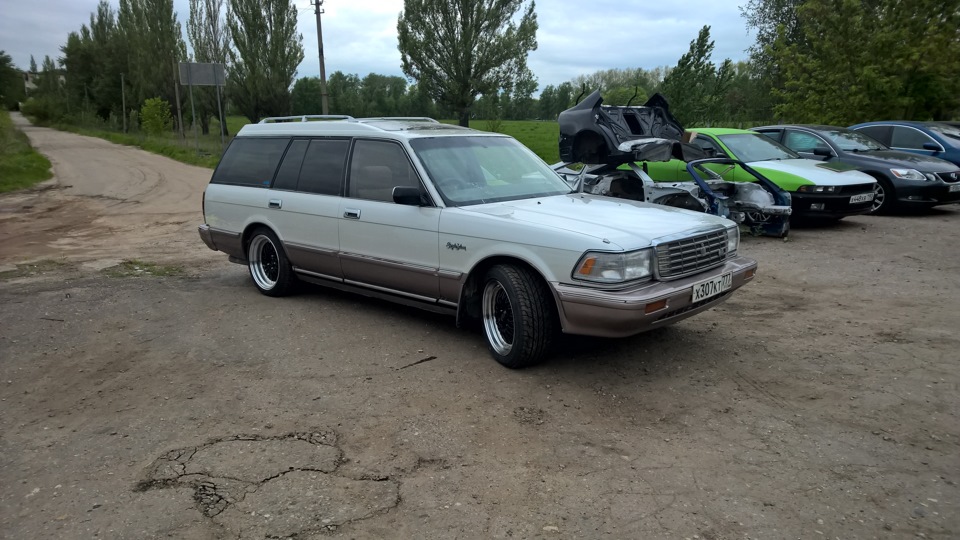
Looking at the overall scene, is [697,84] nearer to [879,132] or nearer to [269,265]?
[879,132]

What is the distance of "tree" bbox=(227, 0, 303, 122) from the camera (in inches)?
1432

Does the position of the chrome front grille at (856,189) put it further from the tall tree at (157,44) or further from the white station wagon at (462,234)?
the tall tree at (157,44)

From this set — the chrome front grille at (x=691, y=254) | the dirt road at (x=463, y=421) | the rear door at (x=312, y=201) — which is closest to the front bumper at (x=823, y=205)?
the dirt road at (x=463, y=421)

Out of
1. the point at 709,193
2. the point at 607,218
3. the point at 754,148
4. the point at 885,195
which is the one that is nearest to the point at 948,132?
the point at 885,195

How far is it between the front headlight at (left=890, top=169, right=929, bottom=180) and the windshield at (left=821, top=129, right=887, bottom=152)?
0.92m

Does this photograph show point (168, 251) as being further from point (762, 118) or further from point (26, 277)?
point (762, 118)

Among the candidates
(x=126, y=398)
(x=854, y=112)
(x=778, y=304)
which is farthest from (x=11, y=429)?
(x=854, y=112)

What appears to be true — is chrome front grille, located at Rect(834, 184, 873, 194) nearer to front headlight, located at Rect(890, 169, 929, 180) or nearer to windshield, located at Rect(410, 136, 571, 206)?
front headlight, located at Rect(890, 169, 929, 180)

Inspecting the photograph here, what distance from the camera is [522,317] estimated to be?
14.4ft

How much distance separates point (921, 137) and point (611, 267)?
38.4 ft

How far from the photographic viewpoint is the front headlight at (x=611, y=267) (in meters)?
4.11

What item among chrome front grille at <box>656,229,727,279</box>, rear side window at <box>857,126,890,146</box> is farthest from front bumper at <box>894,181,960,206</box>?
chrome front grille at <box>656,229,727,279</box>

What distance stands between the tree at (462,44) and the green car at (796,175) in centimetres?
2347

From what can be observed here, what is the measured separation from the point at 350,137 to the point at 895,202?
9.52 meters
